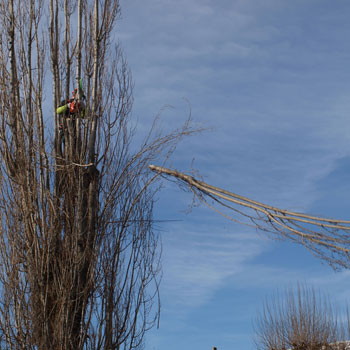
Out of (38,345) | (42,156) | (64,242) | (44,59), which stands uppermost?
(44,59)

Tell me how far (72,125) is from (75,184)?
2.71ft

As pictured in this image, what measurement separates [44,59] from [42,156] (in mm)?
1422

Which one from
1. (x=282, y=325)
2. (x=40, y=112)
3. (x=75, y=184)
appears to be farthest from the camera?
(x=282, y=325)

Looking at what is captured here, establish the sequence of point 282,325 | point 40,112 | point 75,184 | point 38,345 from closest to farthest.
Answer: point 38,345
point 75,184
point 40,112
point 282,325

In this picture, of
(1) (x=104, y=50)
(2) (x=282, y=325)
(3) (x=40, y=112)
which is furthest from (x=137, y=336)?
(2) (x=282, y=325)

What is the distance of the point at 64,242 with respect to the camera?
6441mm

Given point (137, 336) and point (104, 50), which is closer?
point (137, 336)

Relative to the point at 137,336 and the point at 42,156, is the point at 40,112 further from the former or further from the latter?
the point at 137,336

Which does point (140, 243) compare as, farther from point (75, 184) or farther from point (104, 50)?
point (104, 50)

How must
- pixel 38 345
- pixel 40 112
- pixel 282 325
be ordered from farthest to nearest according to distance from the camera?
pixel 282 325 < pixel 40 112 < pixel 38 345

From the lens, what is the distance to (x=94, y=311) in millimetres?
6438

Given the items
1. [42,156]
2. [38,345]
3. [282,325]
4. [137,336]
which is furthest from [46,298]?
[282,325]

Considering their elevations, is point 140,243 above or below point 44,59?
below

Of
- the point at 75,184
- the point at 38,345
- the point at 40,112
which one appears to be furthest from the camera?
the point at 40,112
